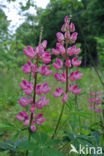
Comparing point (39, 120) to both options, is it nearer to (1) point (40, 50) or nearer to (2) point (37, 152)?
(2) point (37, 152)

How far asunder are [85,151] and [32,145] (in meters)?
0.26

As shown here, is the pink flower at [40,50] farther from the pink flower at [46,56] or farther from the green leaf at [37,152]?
the green leaf at [37,152]

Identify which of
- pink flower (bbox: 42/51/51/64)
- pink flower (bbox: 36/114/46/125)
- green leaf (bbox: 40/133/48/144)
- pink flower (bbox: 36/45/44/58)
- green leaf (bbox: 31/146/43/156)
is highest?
pink flower (bbox: 36/45/44/58)

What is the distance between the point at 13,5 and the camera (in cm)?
151

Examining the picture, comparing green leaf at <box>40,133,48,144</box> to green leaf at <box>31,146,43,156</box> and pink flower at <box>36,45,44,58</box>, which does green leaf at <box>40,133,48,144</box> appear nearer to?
green leaf at <box>31,146,43,156</box>

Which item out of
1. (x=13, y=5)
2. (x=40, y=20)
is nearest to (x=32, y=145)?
(x=40, y=20)

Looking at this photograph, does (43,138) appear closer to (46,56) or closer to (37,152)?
(37,152)

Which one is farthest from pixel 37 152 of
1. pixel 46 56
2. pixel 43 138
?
pixel 46 56

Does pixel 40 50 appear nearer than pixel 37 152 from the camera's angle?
No

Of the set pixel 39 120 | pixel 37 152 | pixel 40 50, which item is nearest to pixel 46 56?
pixel 40 50

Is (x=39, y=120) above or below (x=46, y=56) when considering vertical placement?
below

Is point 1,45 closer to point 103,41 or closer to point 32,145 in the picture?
point 32,145

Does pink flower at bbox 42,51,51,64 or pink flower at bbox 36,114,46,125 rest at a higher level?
pink flower at bbox 42,51,51,64

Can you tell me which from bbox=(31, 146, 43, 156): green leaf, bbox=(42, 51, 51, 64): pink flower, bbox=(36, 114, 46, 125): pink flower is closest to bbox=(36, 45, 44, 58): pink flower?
bbox=(42, 51, 51, 64): pink flower
